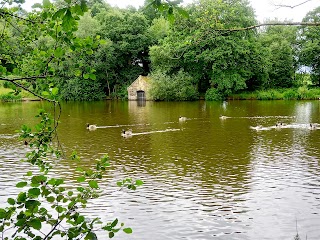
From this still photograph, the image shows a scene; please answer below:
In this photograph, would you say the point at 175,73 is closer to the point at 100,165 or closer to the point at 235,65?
the point at 235,65

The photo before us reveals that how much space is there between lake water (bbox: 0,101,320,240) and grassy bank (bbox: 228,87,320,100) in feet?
113

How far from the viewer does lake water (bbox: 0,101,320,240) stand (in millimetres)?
11438

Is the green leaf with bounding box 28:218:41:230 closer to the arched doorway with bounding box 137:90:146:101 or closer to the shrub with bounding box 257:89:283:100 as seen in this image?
the shrub with bounding box 257:89:283:100

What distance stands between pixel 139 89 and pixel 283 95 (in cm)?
2515

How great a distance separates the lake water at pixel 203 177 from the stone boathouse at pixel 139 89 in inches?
1472

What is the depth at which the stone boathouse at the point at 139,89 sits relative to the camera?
68875 mm

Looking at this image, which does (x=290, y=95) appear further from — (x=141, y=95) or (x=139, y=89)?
(x=139, y=89)

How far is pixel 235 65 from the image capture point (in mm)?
62281

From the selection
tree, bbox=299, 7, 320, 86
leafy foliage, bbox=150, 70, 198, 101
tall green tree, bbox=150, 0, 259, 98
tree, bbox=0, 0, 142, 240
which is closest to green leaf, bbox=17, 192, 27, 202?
tree, bbox=0, 0, 142, 240

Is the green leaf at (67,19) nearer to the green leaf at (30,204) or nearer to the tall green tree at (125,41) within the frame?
the green leaf at (30,204)

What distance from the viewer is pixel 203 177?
54.1ft

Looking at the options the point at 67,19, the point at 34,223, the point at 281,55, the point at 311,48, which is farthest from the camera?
the point at 281,55

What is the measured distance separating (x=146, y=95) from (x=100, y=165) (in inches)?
2530

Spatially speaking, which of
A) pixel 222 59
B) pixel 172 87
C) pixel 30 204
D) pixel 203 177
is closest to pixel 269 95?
pixel 222 59
